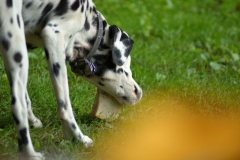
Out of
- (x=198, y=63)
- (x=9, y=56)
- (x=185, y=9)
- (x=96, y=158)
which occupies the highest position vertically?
(x=9, y=56)

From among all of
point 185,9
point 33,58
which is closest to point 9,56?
point 33,58

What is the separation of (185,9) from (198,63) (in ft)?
12.8

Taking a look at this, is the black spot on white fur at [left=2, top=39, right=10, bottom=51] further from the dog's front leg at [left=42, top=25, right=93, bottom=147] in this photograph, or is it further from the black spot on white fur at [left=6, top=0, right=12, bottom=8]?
the dog's front leg at [left=42, top=25, right=93, bottom=147]

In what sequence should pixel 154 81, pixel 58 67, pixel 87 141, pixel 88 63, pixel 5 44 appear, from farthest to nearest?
pixel 154 81
pixel 88 63
pixel 87 141
pixel 58 67
pixel 5 44

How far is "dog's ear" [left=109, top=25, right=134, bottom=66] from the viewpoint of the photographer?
4.81m

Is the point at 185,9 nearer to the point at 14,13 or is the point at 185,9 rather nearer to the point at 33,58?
the point at 33,58

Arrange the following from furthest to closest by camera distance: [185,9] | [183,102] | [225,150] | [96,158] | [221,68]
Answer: [185,9]
[221,68]
[183,102]
[225,150]
[96,158]

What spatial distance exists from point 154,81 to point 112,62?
4.73 feet

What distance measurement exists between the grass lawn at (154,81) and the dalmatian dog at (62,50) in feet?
0.72

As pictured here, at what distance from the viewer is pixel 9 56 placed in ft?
12.8

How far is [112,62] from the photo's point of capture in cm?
489

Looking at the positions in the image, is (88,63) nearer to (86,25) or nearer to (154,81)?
(86,25)

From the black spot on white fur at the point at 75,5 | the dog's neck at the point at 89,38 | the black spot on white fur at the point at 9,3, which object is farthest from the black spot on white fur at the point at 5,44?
the dog's neck at the point at 89,38

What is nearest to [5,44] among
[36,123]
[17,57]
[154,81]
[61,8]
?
[17,57]
